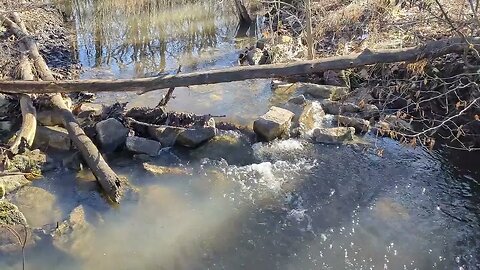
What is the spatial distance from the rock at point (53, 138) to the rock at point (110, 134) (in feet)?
1.49

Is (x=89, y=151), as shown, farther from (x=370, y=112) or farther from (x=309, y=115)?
(x=370, y=112)

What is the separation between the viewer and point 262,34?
12.5 m

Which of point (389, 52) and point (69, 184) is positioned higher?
point (389, 52)

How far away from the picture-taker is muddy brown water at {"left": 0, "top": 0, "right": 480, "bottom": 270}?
5.12 metres

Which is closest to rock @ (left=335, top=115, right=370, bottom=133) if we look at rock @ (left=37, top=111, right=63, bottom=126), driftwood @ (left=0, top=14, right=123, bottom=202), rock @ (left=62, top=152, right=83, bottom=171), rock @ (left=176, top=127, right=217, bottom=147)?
rock @ (left=176, top=127, right=217, bottom=147)

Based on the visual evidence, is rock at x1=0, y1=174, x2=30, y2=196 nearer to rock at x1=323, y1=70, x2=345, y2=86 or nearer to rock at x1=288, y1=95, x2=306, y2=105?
rock at x1=288, y1=95, x2=306, y2=105

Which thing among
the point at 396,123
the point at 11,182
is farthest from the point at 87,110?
the point at 396,123

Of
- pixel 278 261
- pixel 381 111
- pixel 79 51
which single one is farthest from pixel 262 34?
pixel 278 261

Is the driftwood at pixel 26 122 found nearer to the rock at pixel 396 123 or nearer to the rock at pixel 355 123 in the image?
the rock at pixel 355 123

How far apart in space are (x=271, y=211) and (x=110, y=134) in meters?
2.75

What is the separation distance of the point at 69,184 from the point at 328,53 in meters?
5.84

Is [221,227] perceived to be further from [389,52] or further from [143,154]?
[389,52]

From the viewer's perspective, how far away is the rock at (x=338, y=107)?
8.01m

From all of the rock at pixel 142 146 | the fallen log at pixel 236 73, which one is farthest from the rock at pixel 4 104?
the rock at pixel 142 146
